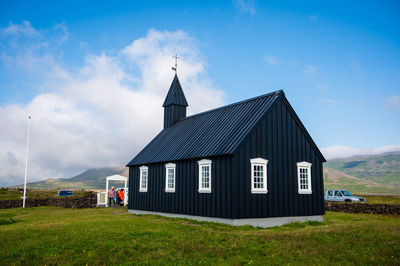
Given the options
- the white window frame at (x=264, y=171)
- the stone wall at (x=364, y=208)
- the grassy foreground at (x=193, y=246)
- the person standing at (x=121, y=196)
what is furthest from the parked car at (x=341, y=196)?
the person standing at (x=121, y=196)

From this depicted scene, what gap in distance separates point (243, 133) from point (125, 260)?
30.6ft

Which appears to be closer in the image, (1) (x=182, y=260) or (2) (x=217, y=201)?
(1) (x=182, y=260)

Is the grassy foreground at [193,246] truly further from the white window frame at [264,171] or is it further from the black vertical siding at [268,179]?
the white window frame at [264,171]

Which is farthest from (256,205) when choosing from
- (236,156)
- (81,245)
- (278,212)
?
(81,245)

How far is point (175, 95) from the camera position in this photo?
30969 millimetres

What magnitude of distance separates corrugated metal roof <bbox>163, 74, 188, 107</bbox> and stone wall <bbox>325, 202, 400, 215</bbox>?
15.1 meters

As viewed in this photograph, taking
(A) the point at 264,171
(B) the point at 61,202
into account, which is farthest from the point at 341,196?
(B) the point at 61,202

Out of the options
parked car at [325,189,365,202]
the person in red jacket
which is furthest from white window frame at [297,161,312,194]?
the person in red jacket

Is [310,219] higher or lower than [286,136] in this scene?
lower

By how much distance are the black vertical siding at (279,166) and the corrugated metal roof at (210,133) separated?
0.73 m

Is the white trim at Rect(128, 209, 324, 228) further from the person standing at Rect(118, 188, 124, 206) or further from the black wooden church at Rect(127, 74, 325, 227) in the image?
the person standing at Rect(118, 188, 124, 206)

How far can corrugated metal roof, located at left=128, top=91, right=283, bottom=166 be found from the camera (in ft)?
61.1

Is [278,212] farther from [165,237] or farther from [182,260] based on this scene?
[182,260]

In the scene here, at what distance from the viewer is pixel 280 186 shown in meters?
18.8
